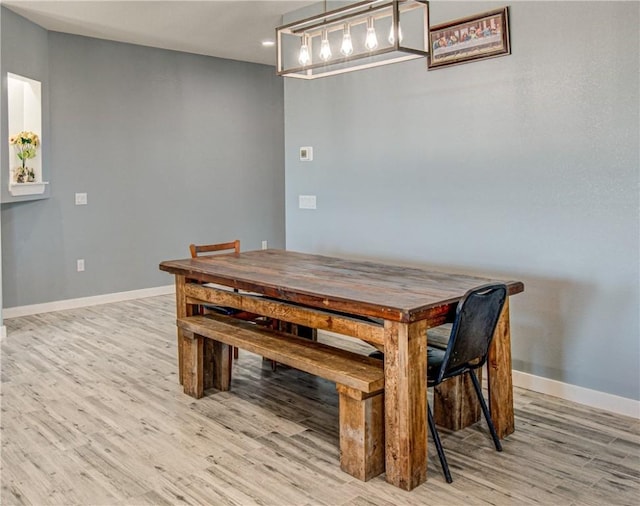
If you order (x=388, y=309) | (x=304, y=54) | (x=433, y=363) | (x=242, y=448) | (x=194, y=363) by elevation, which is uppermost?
(x=304, y=54)

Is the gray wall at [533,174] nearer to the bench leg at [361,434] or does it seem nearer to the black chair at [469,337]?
the black chair at [469,337]

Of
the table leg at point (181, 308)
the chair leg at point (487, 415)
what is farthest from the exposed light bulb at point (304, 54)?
the chair leg at point (487, 415)

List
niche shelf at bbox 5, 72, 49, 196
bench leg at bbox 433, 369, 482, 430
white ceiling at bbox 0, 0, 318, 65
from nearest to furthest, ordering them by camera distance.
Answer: bench leg at bbox 433, 369, 482, 430 → white ceiling at bbox 0, 0, 318, 65 → niche shelf at bbox 5, 72, 49, 196

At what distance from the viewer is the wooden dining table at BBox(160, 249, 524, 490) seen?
2.27 metres

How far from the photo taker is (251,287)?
9.48 ft

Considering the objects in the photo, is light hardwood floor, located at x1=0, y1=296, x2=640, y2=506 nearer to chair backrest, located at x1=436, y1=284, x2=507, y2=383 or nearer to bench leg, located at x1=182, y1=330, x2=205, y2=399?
bench leg, located at x1=182, y1=330, x2=205, y2=399

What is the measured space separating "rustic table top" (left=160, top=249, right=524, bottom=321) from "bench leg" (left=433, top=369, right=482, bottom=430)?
52 cm

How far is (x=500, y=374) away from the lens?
273 cm

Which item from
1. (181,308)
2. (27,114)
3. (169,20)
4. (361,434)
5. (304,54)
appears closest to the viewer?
(361,434)

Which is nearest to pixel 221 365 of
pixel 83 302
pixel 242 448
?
pixel 242 448

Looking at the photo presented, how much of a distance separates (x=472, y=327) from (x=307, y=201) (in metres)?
2.61

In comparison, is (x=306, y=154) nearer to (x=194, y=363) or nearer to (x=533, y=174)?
(x=533, y=174)

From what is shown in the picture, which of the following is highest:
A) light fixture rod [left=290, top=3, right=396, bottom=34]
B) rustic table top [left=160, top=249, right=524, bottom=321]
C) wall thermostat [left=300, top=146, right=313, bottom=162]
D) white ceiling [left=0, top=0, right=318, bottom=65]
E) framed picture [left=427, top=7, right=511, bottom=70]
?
white ceiling [left=0, top=0, right=318, bottom=65]

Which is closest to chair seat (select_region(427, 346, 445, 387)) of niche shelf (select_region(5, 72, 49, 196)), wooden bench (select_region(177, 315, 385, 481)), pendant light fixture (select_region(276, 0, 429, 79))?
wooden bench (select_region(177, 315, 385, 481))
